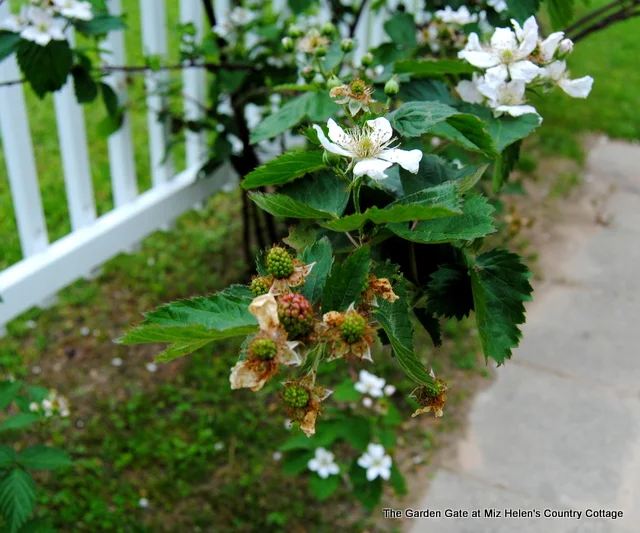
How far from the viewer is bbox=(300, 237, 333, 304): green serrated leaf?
0.76m

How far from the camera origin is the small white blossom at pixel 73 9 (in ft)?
5.31

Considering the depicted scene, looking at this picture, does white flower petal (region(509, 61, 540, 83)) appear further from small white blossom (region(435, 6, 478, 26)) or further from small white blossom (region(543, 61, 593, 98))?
small white blossom (region(435, 6, 478, 26))

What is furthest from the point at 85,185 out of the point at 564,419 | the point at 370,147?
the point at 370,147

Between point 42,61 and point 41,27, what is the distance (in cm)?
8

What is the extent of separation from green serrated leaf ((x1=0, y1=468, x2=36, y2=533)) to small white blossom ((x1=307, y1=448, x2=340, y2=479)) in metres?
0.82

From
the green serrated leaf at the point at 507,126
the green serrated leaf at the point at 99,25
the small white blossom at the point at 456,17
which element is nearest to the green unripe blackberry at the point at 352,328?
the green serrated leaf at the point at 507,126

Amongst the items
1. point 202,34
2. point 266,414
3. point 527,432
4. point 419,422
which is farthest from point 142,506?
point 202,34

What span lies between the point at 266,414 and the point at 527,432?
885 mm

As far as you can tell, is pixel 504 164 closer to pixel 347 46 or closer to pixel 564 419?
pixel 347 46

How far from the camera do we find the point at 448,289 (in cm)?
96

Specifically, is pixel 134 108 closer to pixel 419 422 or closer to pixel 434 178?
pixel 419 422

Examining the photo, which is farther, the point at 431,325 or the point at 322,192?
the point at 431,325

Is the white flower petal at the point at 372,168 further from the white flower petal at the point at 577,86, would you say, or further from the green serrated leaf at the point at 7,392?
the green serrated leaf at the point at 7,392

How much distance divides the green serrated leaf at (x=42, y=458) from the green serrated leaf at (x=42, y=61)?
32.8 inches
